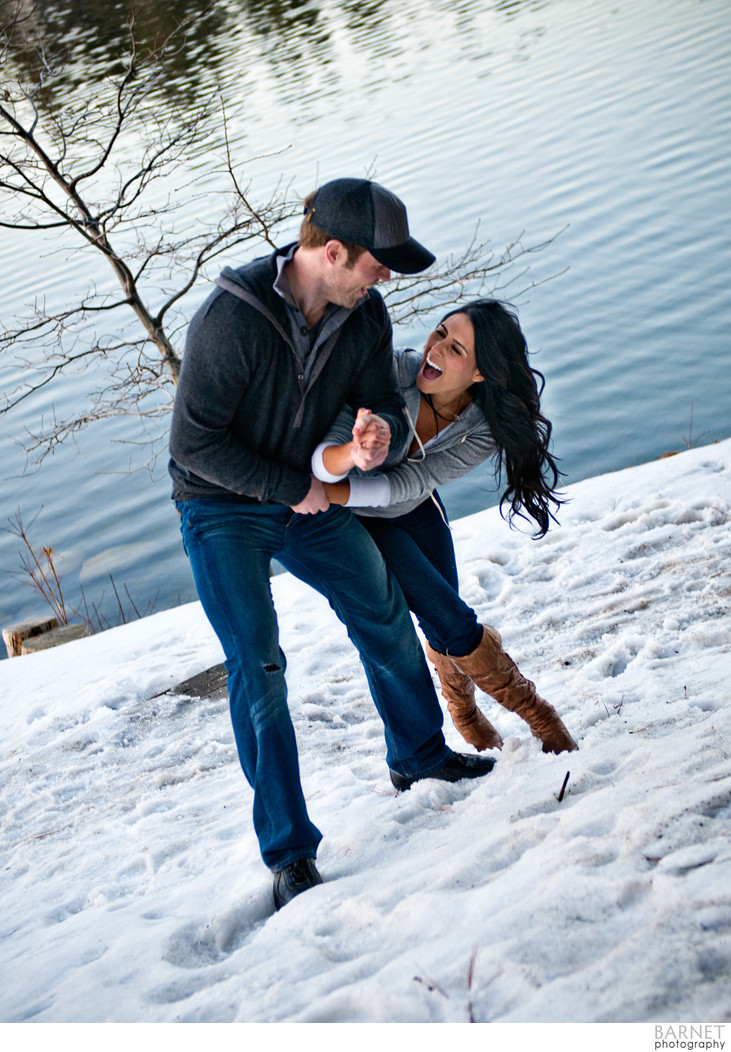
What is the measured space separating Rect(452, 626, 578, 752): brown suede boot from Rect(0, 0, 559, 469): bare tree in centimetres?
418

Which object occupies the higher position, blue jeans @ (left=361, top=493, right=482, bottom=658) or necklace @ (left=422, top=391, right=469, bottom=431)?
necklace @ (left=422, top=391, right=469, bottom=431)

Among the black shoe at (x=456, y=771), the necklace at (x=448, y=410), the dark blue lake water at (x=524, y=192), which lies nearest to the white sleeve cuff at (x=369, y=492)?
the necklace at (x=448, y=410)

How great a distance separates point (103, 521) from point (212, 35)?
17534 mm

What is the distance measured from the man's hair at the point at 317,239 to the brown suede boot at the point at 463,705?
5.43ft

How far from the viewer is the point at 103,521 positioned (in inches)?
511

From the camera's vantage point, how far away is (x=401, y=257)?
3029 millimetres

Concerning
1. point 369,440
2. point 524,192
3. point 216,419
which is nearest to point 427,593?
point 369,440

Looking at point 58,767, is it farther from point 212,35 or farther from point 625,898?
point 212,35

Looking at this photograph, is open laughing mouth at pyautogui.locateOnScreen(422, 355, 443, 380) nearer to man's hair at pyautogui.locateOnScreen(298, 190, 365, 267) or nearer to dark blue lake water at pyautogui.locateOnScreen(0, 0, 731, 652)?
man's hair at pyautogui.locateOnScreen(298, 190, 365, 267)

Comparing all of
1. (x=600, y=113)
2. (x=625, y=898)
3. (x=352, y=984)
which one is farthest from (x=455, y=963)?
(x=600, y=113)

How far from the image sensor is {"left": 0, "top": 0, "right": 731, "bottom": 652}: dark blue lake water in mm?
12039

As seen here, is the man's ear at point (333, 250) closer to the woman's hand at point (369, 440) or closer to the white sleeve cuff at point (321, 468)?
the woman's hand at point (369, 440)

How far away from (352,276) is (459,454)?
2.89ft

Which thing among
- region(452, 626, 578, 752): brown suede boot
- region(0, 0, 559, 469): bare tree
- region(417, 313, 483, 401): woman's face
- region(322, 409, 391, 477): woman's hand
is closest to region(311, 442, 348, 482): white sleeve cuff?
region(322, 409, 391, 477): woman's hand
